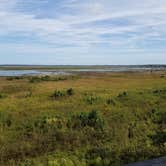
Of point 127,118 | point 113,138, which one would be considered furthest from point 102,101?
point 113,138

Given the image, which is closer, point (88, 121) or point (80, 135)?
point (80, 135)

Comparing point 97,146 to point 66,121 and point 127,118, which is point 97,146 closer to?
point 66,121

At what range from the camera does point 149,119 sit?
14.7 meters

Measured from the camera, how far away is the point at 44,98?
22641 millimetres

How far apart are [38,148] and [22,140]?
120 cm

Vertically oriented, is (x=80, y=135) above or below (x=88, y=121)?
below

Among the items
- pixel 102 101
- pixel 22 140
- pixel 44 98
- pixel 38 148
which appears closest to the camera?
pixel 38 148

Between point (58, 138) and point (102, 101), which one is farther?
point (102, 101)

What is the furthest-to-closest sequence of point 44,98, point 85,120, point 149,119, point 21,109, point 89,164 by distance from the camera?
1. point 44,98
2. point 21,109
3. point 149,119
4. point 85,120
5. point 89,164

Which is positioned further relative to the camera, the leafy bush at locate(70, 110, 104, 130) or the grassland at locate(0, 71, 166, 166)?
the leafy bush at locate(70, 110, 104, 130)

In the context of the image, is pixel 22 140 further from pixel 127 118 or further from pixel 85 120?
pixel 127 118

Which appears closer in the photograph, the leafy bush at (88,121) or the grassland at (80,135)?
the grassland at (80,135)

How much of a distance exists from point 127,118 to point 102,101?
5890mm

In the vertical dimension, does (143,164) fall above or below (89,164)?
above
